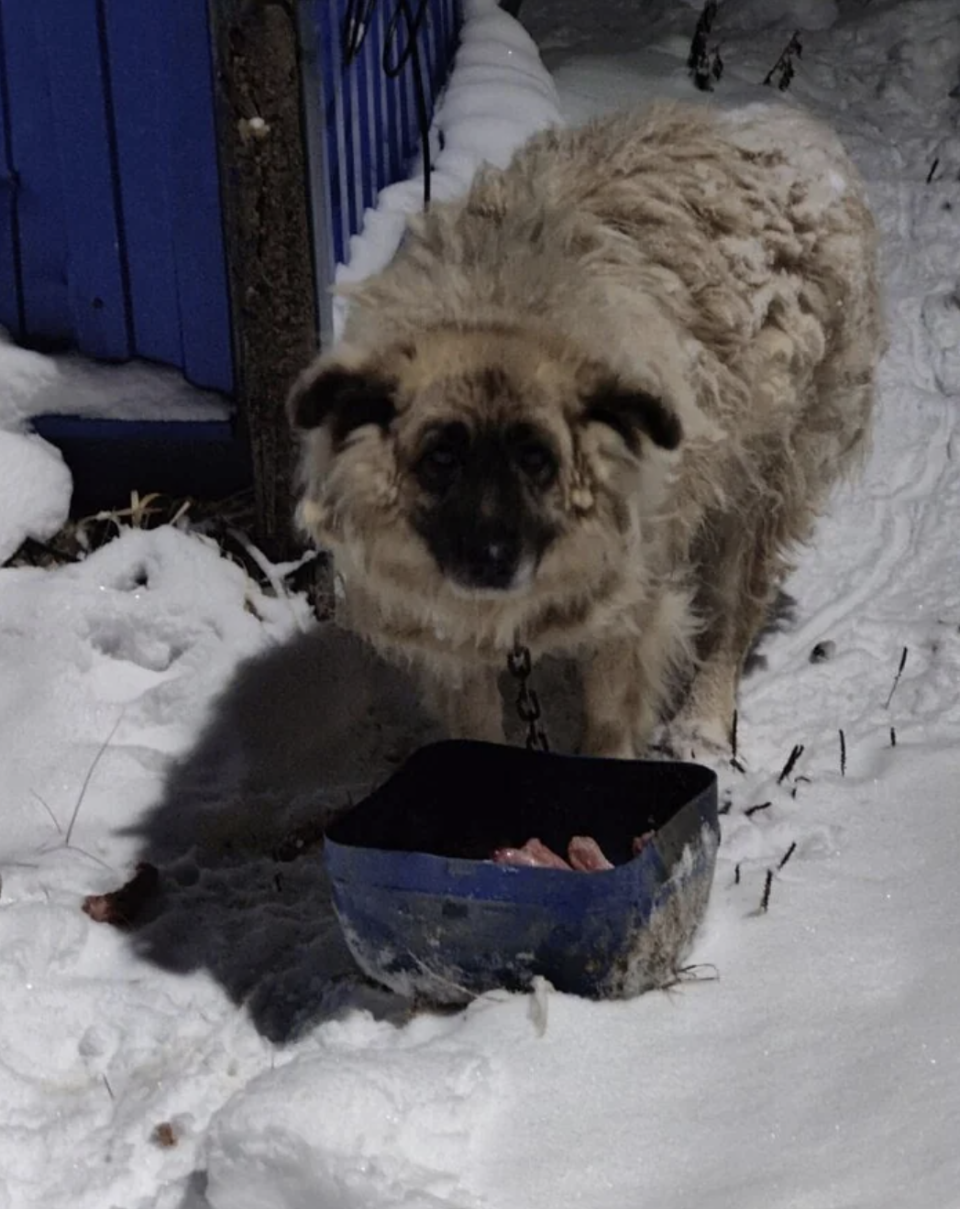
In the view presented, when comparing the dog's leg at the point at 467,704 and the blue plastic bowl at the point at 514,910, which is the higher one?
the blue plastic bowl at the point at 514,910

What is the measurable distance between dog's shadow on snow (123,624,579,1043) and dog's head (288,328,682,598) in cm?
64

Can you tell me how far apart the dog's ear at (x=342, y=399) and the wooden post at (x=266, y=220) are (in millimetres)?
1102

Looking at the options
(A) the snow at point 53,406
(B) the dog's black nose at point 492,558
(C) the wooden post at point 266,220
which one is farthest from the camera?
(A) the snow at point 53,406

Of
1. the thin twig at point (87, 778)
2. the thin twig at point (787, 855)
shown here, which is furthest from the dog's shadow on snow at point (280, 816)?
the thin twig at point (787, 855)

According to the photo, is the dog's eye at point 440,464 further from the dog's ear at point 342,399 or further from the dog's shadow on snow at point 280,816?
the dog's shadow on snow at point 280,816

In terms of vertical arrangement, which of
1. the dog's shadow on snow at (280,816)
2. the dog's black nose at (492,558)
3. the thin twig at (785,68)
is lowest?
the dog's shadow on snow at (280,816)

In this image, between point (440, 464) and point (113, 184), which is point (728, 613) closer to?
point (440, 464)

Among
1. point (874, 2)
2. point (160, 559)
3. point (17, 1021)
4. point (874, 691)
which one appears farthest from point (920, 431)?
point (874, 2)

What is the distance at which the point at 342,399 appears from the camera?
286 centimetres

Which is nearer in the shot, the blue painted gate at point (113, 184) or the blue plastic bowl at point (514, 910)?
the blue plastic bowl at point (514, 910)

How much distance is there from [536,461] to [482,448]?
107 mm

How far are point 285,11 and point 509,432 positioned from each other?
4.87ft

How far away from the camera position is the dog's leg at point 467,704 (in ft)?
11.4

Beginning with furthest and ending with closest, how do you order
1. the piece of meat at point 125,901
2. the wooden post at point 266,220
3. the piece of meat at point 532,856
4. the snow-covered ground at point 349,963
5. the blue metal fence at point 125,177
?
1. the blue metal fence at point 125,177
2. the wooden post at point 266,220
3. the piece of meat at point 125,901
4. the piece of meat at point 532,856
5. the snow-covered ground at point 349,963
